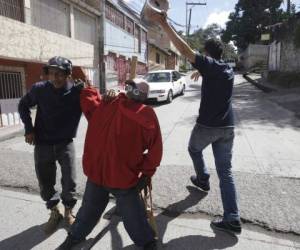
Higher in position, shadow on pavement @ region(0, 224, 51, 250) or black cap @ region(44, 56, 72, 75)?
black cap @ region(44, 56, 72, 75)

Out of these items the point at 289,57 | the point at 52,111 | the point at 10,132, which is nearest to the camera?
the point at 52,111

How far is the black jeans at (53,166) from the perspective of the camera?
353 centimetres

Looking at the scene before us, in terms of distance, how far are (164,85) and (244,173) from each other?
9.49m

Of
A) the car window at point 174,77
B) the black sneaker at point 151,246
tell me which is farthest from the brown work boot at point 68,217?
the car window at point 174,77

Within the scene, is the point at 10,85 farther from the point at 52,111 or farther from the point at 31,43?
the point at 52,111

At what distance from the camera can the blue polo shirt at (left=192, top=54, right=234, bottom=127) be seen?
337 centimetres

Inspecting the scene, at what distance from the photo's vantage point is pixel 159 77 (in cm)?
1581

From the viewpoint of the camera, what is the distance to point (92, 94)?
329 cm

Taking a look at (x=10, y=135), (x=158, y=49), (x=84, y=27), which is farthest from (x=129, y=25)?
(x=10, y=135)

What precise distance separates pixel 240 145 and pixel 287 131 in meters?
2.20

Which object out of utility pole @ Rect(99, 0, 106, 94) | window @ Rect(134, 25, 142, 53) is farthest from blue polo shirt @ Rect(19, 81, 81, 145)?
window @ Rect(134, 25, 142, 53)

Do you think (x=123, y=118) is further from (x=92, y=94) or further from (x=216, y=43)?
(x=216, y=43)

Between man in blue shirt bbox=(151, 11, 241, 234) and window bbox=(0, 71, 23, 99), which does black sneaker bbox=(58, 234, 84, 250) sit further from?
window bbox=(0, 71, 23, 99)

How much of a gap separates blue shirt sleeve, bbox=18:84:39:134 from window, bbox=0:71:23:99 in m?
8.56
